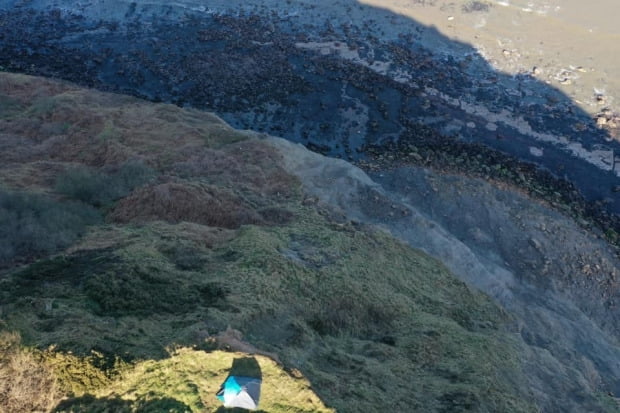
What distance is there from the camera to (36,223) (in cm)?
1686

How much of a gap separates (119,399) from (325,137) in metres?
25.3

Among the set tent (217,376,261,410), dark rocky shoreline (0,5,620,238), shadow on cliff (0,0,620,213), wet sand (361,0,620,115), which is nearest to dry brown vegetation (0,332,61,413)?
tent (217,376,261,410)

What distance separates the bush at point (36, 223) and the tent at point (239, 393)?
950cm

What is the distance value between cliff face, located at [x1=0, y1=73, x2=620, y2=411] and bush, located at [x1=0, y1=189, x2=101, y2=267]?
0.22 feet

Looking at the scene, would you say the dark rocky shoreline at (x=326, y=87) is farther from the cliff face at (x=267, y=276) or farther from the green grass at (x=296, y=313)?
the green grass at (x=296, y=313)

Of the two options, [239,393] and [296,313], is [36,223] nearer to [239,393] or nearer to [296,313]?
[296,313]

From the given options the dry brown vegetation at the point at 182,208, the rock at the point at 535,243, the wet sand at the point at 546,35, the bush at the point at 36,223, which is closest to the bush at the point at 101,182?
the dry brown vegetation at the point at 182,208

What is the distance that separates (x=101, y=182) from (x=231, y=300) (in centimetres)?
1105

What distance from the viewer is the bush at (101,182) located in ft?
65.9

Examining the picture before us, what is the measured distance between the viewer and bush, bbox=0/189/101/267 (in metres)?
15.7

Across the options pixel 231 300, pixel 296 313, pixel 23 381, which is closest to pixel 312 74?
pixel 296 313

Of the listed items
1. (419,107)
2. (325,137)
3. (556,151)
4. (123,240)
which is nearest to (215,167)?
(123,240)

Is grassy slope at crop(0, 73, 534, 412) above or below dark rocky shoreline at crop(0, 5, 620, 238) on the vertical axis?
below

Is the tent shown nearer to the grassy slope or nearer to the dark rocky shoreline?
the grassy slope
